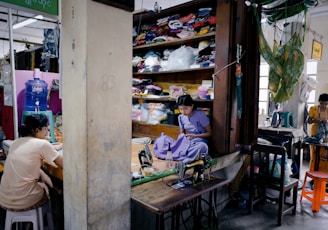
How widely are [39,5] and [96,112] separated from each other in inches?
73.5

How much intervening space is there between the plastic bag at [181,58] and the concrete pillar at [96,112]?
1946 mm

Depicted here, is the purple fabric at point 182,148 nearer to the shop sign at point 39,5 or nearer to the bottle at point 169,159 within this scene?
the bottle at point 169,159

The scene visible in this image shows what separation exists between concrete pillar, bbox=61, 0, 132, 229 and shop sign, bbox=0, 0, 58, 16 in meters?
1.23

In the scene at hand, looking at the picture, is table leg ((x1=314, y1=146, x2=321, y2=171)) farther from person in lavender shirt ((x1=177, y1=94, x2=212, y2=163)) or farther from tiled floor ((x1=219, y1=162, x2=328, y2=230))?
person in lavender shirt ((x1=177, y1=94, x2=212, y2=163))

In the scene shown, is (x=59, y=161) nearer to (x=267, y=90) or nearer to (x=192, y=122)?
(x=192, y=122)

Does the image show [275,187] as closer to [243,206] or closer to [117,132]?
[243,206]

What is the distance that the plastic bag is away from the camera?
359 cm

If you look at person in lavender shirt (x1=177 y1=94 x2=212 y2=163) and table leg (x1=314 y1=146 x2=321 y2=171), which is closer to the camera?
person in lavender shirt (x1=177 y1=94 x2=212 y2=163)

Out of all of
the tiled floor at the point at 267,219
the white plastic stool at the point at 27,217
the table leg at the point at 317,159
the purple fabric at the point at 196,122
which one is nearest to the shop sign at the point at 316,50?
the table leg at the point at 317,159

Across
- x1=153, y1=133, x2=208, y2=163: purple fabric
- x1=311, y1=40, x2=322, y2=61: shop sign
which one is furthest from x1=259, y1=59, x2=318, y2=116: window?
x1=153, y1=133, x2=208, y2=163: purple fabric

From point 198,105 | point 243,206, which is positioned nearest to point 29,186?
point 198,105

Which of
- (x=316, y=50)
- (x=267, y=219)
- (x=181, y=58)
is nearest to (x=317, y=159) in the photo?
(x=267, y=219)

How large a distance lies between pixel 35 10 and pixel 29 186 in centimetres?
182

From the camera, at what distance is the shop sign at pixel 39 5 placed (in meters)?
2.55
